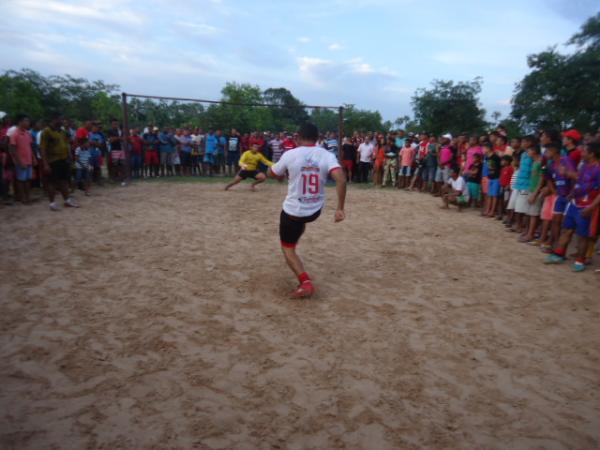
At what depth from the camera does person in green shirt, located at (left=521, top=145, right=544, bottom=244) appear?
299 inches

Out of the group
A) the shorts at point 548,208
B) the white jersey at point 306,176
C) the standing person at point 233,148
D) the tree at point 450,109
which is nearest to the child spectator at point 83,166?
the standing person at point 233,148

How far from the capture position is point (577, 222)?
6168 mm

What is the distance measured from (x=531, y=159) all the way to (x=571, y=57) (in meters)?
21.3

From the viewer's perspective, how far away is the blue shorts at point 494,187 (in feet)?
32.3

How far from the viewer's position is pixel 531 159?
795cm

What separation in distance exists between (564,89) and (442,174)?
16361mm

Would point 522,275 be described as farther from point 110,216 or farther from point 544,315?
point 110,216

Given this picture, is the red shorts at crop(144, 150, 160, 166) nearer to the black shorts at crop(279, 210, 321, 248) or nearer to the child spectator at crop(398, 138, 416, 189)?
the child spectator at crop(398, 138, 416, 189)

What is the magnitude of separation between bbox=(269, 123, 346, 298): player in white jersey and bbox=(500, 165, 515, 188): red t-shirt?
6.09 metres

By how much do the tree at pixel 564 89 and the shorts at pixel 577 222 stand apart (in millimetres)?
20368

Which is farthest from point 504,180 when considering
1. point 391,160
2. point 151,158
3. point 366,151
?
point 151,158

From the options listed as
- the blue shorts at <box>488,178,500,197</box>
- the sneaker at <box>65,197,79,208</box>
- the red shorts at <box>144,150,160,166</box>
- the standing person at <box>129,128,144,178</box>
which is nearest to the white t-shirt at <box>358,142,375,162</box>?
the blue shorts at <box>488,178,500,197</box>

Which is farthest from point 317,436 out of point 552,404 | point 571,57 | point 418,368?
point 571,57

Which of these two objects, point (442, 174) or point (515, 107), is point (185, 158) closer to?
point (442, 174)
